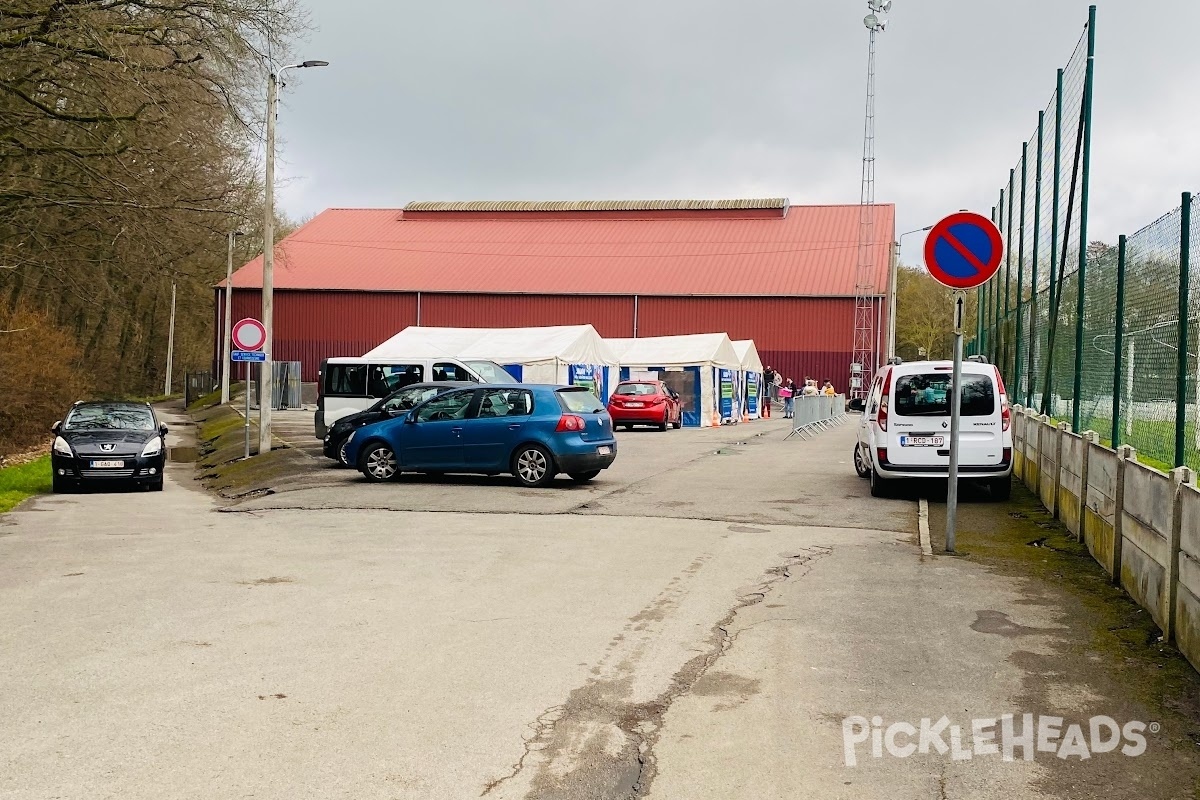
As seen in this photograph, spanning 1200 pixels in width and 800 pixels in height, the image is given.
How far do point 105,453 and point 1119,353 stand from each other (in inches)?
609

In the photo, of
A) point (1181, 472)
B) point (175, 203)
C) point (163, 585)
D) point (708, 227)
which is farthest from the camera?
point (708, 227)

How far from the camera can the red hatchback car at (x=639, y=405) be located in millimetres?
36094

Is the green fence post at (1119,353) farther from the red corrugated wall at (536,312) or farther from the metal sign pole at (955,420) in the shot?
the red corrugated wall at (536,312)

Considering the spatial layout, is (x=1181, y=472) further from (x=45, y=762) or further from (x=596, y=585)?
(x=45, y=762)

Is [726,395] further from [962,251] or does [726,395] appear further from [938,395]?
[962,251]

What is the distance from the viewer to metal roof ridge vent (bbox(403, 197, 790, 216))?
230 ft

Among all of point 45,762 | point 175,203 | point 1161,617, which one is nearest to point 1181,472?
point 1161,617

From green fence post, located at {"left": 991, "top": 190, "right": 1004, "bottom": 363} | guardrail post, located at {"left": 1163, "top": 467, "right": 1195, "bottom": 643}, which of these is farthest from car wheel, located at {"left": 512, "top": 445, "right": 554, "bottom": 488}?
green fence post, located at {"left": 991, "top": 190, "right": 1004, "bottom": 363}

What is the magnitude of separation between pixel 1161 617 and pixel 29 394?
26928mm

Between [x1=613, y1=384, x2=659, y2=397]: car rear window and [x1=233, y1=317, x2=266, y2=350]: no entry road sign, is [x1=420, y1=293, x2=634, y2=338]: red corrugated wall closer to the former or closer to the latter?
[x1=613, y1=384, x2=659, y2=397]: car rear window

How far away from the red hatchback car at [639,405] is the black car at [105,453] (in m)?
17.1

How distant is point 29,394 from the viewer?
2856cm

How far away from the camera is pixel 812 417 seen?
34.4 metres

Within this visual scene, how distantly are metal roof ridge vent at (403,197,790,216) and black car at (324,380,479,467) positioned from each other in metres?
50.2
